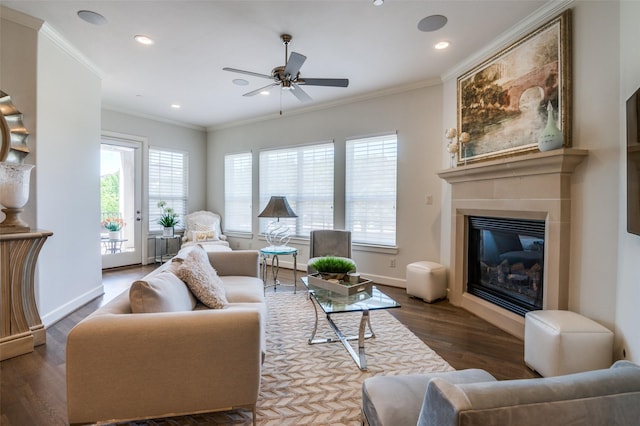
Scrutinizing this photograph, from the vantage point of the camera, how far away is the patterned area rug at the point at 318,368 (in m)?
1.72

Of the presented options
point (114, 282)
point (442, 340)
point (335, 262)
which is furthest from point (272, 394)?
point (114, 282)

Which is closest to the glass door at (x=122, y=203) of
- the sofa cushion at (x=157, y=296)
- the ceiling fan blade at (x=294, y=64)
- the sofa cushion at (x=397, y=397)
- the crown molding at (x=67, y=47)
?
the crown molding at (x=67, y=47)

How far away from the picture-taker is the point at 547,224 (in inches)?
99.8

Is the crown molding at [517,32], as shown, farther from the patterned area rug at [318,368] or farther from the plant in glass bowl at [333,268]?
the patterned area rug at [318,368]

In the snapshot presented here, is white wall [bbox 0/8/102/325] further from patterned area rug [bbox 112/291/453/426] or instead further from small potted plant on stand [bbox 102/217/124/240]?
patterned area rug [bbox 112/291/453/426]

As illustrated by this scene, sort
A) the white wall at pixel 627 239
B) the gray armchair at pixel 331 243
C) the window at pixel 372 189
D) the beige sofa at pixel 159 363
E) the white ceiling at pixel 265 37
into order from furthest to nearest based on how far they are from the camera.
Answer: the window at pixel 372 189 → the gray armchair at pixel 331 243 → the white ceiling at pixel 265 37 → the white wall at pixel 627 239 → the beige sofa at pixel 159 363

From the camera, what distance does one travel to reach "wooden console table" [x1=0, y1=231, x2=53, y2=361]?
2318 mm

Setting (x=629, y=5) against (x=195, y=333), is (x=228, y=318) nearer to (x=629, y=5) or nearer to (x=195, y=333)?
(x=195, y=333)

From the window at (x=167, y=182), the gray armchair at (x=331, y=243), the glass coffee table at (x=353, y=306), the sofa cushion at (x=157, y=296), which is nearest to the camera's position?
the sofa cushion at (x=157, y=296)

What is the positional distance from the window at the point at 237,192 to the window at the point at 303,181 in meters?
0.42

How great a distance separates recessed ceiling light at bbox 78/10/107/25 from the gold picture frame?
3.76 m

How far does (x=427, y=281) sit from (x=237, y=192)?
4194mm

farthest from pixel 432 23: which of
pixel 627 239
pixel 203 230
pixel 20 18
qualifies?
pixel 203 230

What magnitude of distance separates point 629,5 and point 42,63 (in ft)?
15.5
